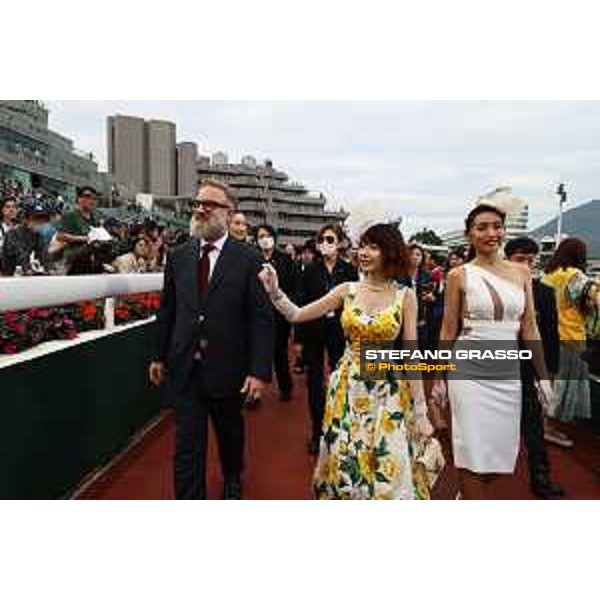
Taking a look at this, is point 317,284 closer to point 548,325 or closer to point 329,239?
point 329,239

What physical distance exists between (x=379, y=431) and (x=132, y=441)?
2.71 metres

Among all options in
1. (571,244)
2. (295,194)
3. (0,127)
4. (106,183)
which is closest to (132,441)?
(571,244)

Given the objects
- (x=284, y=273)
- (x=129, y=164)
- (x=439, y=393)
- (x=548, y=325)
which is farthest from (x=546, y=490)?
(x=129, y=164)

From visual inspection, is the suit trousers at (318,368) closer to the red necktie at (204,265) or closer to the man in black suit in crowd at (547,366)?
the man in black suit in crowd at (547,366)

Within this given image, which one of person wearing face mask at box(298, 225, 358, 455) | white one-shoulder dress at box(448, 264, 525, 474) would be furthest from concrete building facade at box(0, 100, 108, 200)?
white one-shoulder dress at box(448, 264, 525, 474)

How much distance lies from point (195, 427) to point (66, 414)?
792mm

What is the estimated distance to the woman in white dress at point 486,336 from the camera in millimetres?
3387

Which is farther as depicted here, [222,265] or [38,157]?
[38,157]

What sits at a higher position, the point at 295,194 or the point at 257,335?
the point at 295,194

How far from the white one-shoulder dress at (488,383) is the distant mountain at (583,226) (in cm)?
125

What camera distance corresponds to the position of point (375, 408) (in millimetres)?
3334

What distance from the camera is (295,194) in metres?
100

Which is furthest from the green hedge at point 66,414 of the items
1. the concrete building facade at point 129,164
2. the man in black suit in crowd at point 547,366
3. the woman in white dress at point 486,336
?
the concrete building facade at point 129,164

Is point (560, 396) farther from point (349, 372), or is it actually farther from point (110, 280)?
point (110, 280)
